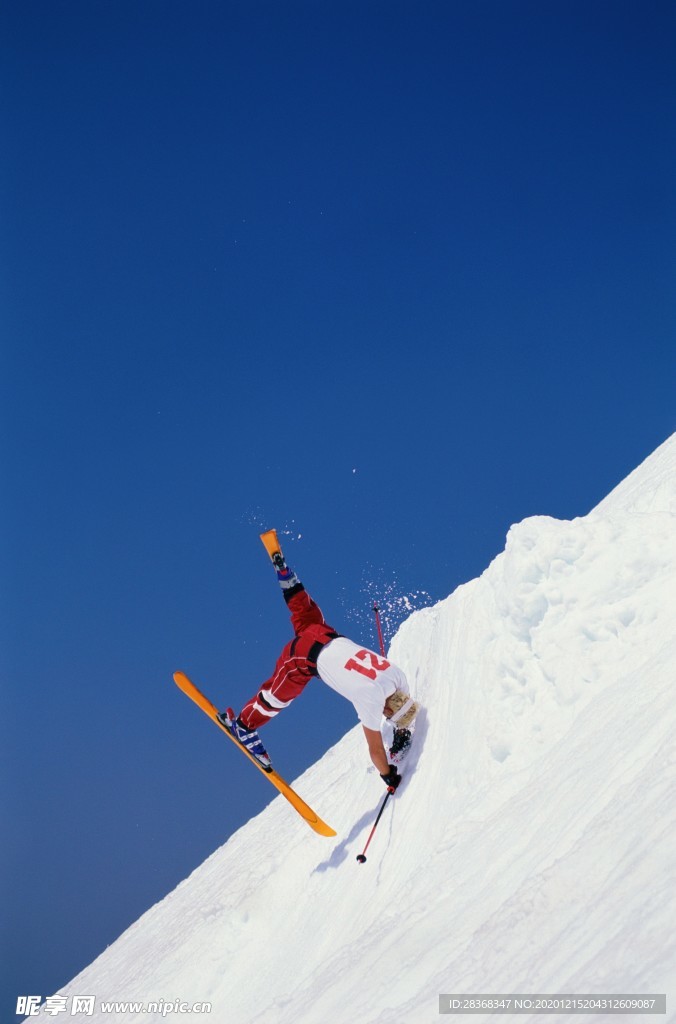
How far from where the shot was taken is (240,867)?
1105 centimetres

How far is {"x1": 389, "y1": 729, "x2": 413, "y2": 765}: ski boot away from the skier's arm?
329 millimetres

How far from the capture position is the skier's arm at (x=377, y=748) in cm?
800

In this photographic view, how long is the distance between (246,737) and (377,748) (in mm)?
2213

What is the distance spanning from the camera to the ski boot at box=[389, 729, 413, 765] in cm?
847

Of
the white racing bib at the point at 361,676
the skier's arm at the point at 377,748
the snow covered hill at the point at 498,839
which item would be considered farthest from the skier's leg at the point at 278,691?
the snow covered hill at the point at 498,839

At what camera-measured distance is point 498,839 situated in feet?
19.1

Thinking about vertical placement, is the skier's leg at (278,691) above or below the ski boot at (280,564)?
below

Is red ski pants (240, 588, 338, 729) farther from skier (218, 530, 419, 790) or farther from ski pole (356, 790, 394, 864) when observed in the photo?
ski pole (356, 790, 394, 864)

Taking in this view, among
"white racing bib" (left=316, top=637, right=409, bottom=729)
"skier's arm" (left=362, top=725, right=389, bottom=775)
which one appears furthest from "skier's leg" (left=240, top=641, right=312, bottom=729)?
"skier's arm" (left=362, top=725, right=389, bottom=775)

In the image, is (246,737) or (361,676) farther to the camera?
(246,737)

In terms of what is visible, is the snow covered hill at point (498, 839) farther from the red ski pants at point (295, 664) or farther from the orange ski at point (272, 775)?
the red ski pants at point (295, 664)

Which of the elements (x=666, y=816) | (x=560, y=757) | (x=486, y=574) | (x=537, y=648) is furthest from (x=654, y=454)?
(x=666, y=816)

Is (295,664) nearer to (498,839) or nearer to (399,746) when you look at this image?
(399,746)

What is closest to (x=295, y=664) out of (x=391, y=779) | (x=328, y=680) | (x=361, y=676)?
(x=328, y=680)
